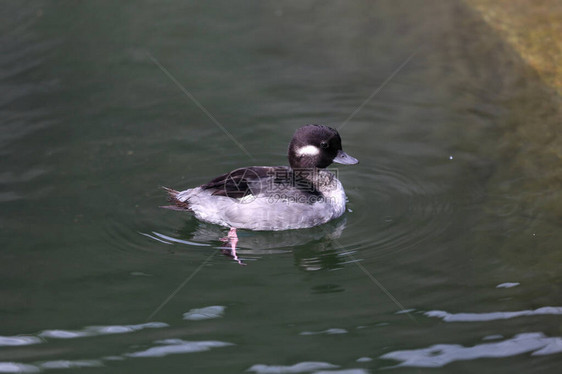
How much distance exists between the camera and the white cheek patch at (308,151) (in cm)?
670

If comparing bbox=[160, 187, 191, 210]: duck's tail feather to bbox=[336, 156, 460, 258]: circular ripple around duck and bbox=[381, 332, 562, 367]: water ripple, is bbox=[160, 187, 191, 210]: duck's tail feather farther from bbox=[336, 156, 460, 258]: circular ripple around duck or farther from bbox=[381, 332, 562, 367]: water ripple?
bbox=[381, 332, 562, 367]: water ripple

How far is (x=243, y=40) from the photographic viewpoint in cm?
991

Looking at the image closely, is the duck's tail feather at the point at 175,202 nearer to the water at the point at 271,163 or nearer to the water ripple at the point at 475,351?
the water at the point at 271,163

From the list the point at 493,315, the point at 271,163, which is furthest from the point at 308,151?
the point at 493,315

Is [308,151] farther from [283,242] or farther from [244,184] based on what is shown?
[283,242]

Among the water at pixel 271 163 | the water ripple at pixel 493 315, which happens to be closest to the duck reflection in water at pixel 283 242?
the water at pixel 271 163

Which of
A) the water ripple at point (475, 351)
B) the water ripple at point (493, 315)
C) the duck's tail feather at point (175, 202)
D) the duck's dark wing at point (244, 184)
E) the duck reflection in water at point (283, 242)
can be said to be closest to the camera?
the water ripple at point (475, 351)

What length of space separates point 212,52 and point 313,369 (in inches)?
→ 232

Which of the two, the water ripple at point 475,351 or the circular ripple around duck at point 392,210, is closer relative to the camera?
the water ripple at point 475,351

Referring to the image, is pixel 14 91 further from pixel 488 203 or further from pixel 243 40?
pixel 488 203

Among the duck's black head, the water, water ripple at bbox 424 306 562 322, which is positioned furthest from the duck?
water ripple at bbox 424 306 562 322

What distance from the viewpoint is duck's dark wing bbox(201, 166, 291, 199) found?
646cm

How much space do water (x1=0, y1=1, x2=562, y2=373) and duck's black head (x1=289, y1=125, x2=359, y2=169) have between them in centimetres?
51

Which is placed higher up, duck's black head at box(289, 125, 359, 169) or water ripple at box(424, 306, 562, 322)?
duck's black head at box(289, 125, 359, 169)
